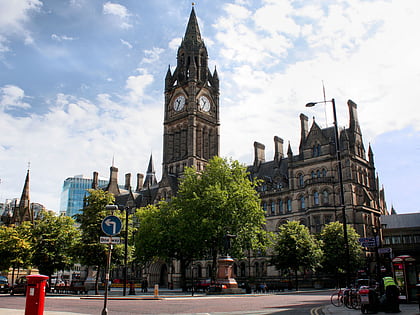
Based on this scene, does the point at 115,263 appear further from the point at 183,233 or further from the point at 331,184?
the point at 331,184

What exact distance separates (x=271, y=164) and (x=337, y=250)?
91.3 ft

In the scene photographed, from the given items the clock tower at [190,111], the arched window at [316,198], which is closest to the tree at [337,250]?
the arched window at [316,198]

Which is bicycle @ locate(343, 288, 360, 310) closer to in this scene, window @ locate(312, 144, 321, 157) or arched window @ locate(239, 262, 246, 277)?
window @ locate(312, 144, 321, 157)

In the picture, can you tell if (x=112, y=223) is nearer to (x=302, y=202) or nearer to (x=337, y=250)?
(x=337, y=250)

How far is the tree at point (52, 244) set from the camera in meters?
43.4

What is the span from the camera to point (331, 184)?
5834cm

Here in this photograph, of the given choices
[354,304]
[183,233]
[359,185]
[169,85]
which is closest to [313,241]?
[359,185]

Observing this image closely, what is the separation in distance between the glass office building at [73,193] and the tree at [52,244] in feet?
403

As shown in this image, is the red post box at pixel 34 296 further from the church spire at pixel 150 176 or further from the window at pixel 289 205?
the church spire at pixel 150 176

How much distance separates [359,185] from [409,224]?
1265cm

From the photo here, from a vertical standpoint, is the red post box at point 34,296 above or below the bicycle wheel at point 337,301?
above

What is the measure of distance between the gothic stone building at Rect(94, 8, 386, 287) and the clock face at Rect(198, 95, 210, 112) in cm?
21

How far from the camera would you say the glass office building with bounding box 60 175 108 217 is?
16562 cm

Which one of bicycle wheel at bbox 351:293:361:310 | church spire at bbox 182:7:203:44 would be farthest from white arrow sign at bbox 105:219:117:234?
church spire at bbox 182:7:203:44
